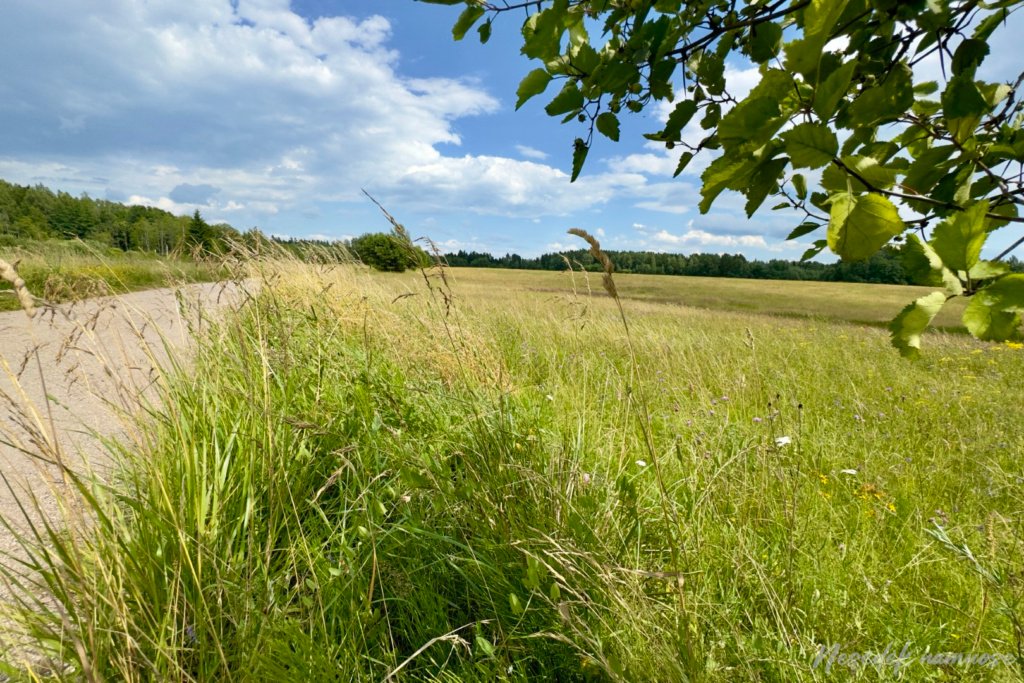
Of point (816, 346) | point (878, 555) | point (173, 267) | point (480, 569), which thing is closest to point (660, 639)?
point (480, 569)

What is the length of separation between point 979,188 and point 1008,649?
64.8 inches

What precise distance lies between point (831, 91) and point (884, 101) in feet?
0.71

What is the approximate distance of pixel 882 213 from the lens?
539mm

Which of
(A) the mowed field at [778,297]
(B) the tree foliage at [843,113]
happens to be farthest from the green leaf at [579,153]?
(A) the mowed field at [778,297]

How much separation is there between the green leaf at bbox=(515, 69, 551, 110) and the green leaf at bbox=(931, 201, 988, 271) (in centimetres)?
76

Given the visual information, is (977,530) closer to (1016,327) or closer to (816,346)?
(1016,327)

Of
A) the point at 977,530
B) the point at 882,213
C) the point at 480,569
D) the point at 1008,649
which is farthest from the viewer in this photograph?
the point at 977,530

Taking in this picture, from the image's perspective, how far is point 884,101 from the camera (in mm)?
694

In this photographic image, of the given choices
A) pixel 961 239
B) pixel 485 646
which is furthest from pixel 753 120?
pixel 485 646

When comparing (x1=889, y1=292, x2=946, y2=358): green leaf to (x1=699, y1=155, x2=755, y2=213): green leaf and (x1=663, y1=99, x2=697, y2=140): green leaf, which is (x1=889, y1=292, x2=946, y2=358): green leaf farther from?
(x1=663, y1=99, x2=697, y2=140): green leaf

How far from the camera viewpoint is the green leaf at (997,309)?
1.90 feet

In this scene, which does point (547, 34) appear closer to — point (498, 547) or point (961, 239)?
point (961, 239)

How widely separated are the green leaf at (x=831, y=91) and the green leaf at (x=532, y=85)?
1.89 ft

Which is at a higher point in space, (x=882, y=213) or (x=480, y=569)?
(x=882, y=213)
